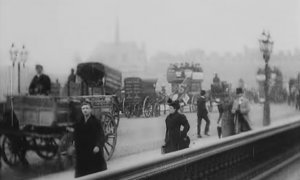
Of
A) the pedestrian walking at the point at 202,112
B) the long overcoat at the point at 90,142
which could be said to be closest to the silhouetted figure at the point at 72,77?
the long overcoat at the point at 90,142

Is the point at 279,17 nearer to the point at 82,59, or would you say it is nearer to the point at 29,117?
the point at 82,59

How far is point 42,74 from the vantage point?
4.13 metres

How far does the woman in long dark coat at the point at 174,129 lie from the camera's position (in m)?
5.79

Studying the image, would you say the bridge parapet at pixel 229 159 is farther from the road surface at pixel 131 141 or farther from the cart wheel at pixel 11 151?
the cart wheel at pixel 11 151

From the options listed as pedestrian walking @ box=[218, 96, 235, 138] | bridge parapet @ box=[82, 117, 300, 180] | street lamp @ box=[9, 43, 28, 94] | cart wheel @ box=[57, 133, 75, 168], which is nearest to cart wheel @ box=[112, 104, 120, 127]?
bridge parapet @ box=[82, 117, 300, 180]

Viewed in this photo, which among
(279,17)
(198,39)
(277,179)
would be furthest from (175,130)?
(279,17)

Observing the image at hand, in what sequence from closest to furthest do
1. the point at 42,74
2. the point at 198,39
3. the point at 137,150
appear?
1. the point at 42,74
2. the point at 137,150
3. the point at 198,39

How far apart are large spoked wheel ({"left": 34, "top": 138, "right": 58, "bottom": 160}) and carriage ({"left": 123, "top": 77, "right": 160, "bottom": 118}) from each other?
102cm

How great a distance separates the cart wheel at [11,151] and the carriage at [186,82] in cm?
236

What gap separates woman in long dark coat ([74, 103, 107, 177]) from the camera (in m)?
4.55

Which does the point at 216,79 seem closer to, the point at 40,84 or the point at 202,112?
the point at 202,112

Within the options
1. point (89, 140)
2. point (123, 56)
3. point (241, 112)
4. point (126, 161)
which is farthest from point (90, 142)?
point (241, 112)

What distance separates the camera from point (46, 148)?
13.9ft

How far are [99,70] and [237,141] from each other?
2846mm
